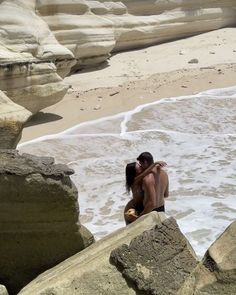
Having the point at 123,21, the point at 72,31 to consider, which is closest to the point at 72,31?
the point at 72,31

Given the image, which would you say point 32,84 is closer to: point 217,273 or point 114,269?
point 114,269

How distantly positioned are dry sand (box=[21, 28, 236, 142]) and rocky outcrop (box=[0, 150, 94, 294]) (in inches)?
220

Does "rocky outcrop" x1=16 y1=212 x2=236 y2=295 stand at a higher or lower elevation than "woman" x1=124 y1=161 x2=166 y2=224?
higher

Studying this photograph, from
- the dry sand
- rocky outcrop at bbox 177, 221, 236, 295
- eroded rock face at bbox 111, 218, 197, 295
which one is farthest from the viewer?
the dry sand

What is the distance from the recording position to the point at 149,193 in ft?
14.8

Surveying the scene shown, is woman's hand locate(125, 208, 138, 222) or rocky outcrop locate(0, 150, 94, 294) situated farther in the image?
woman's hand locate(125, 208, 138, 222)

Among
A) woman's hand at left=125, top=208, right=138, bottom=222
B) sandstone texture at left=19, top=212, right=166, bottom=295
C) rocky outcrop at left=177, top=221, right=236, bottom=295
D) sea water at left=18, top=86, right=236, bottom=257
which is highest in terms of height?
rocky outcrop at left=177, top=221, right=236, bottom=295

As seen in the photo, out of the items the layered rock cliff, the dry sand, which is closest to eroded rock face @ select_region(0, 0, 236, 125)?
the layered rock cliff

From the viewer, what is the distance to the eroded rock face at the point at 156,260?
285 cm

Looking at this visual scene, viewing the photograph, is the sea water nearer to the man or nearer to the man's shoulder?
the man

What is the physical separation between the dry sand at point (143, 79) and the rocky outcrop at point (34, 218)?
5599mm

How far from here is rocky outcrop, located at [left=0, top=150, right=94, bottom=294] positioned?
341cm

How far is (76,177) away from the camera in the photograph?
759 centimetres

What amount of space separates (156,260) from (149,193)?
A: 1572 millimetres
